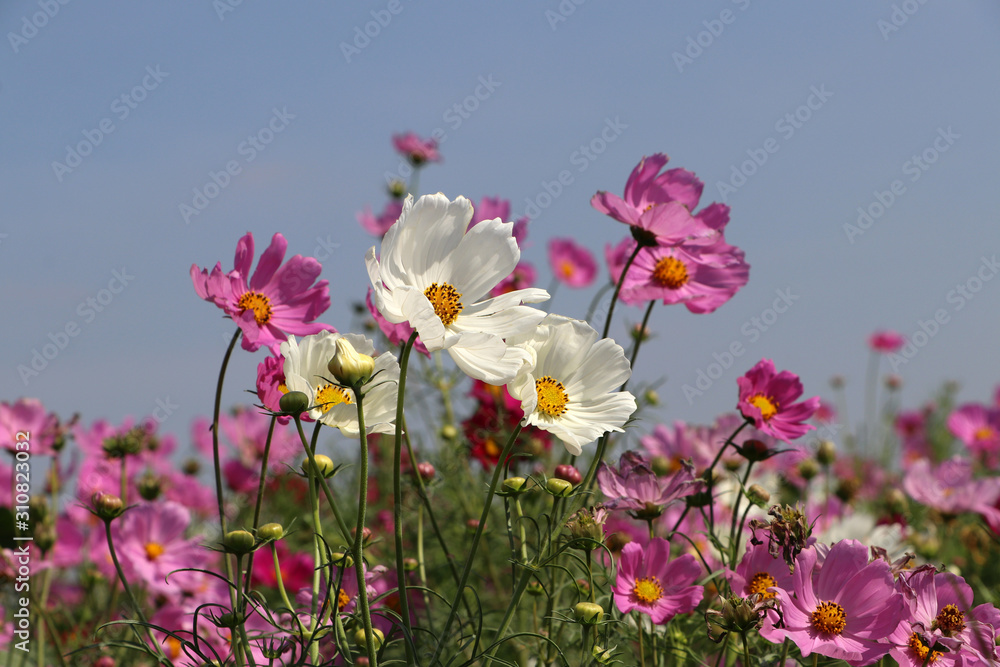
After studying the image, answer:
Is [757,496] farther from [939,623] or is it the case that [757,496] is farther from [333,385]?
[333,385]

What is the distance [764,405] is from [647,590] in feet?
0.99

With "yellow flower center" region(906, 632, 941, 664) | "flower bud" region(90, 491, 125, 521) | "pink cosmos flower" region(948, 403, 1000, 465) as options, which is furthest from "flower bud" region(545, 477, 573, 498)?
"pink cosmos flower" region(948, 403, 1000, 465)

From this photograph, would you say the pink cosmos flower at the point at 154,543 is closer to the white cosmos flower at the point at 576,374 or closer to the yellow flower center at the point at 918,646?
the white cosmos flower at the point at 576,374

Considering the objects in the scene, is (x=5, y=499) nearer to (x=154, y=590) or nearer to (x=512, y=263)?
(x=154, y=590)

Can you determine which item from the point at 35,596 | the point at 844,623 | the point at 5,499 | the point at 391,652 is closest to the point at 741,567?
the point at 844,623

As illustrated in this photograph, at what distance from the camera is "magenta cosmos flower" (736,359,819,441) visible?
42.3 inches

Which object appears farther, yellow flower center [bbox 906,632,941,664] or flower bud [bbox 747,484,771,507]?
flower bud [bbox 747,484,771,507]

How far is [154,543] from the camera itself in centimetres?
161

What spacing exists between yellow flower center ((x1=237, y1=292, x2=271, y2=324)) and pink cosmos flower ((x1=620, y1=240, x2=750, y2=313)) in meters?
0.51

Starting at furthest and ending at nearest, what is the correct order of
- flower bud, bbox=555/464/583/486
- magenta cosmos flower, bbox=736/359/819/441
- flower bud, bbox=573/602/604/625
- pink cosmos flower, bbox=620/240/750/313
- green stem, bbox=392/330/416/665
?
pink cosmos flower, bbox=620/240/750/313 < magenta cosmos flower, bbox=736/359/819/441 < flower bud, bbox=555/464/583/486 < flower bud, bbox=573/602/604/625 < green stem, bbox=392/330/416/665

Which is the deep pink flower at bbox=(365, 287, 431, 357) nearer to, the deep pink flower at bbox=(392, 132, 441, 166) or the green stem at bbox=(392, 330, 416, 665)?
the green stem at bbox=(392, 330, 416, 665)

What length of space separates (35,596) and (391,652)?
1.96 feet

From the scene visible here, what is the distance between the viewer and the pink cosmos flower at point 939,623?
0.83 meters

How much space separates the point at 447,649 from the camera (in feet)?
4.13
